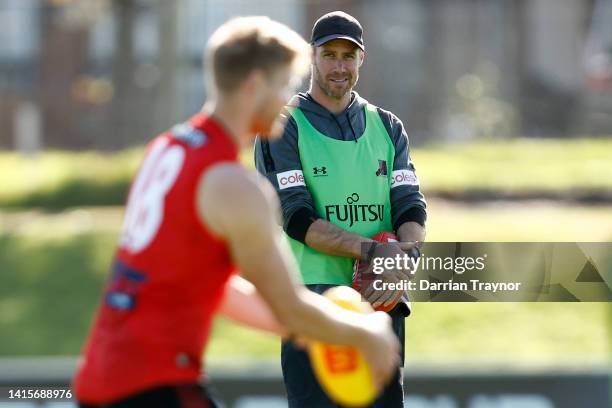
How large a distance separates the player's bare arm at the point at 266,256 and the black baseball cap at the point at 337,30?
1.83 meters

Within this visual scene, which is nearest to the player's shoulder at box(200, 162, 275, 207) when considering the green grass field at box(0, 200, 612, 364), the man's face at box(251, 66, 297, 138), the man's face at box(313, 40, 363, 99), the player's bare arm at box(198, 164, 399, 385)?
the player's bare arm at box(198, 164, 399, 385)

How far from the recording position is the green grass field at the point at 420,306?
13.1 meters

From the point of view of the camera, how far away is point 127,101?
990 inches

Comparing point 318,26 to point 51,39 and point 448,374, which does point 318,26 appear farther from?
point 51,39

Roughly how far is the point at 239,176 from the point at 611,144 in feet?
63.6

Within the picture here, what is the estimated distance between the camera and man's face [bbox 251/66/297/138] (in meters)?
3.77

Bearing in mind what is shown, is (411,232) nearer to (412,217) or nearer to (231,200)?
(412,217)

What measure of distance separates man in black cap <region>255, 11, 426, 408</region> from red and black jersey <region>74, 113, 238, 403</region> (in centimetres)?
176

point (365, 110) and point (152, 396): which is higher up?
point (365, 110)

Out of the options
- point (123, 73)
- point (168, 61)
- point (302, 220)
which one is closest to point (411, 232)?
point (302, 220)

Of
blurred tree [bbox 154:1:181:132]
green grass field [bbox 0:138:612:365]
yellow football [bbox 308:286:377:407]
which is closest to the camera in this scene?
yellow football [bbox 308:286:377:407]

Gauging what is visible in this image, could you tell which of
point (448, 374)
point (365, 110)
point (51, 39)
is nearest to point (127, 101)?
point (51, 39)

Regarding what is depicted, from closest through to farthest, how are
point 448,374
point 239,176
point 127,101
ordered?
point 239,176 < point 448,374 < point 127,101

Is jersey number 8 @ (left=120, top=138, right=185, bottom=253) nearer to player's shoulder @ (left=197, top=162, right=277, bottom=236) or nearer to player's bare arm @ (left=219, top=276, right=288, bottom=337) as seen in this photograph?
player's shoulder @ (left=197, top=162, right=277, bottom=236)
